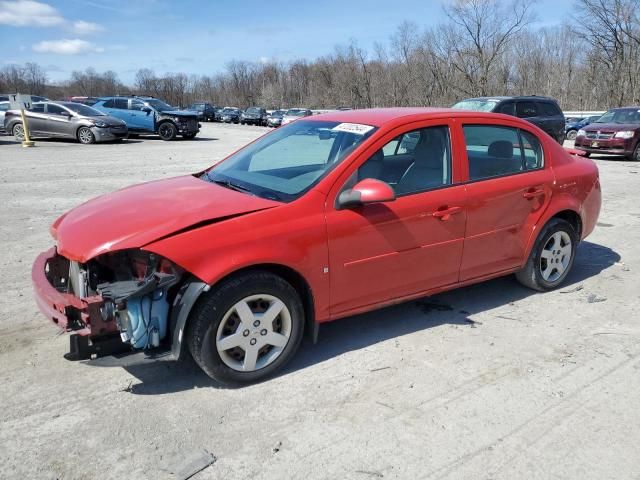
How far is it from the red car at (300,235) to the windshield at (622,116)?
14.5 metres

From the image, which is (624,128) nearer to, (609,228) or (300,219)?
(609,228)

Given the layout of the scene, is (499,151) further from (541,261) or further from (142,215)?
(142,215)

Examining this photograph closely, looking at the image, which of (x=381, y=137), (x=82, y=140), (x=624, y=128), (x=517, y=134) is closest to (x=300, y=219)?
(x=381, y=137)

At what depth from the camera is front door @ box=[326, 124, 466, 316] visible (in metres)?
3.57

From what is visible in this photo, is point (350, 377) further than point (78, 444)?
Yes

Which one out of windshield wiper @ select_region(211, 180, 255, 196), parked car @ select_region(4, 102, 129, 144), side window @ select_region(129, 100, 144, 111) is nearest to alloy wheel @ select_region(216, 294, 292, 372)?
windshield wiper @ select_region(211, 180, 255, 196)

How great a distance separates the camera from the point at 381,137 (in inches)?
150

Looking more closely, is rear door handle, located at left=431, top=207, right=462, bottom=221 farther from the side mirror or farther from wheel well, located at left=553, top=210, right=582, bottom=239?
wheel well, located at left=553, top=210, right=582, bottom=239

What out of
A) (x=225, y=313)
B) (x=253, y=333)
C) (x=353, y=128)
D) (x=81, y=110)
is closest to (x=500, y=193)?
(x=353, y=128)

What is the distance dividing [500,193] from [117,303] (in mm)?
3026

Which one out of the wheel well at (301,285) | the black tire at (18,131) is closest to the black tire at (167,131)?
the black tire at (18,131)

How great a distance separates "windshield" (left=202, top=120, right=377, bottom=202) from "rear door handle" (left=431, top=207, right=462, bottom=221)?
0.77 meters

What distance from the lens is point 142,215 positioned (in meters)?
3.33

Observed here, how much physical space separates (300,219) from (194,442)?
4.72 ft
